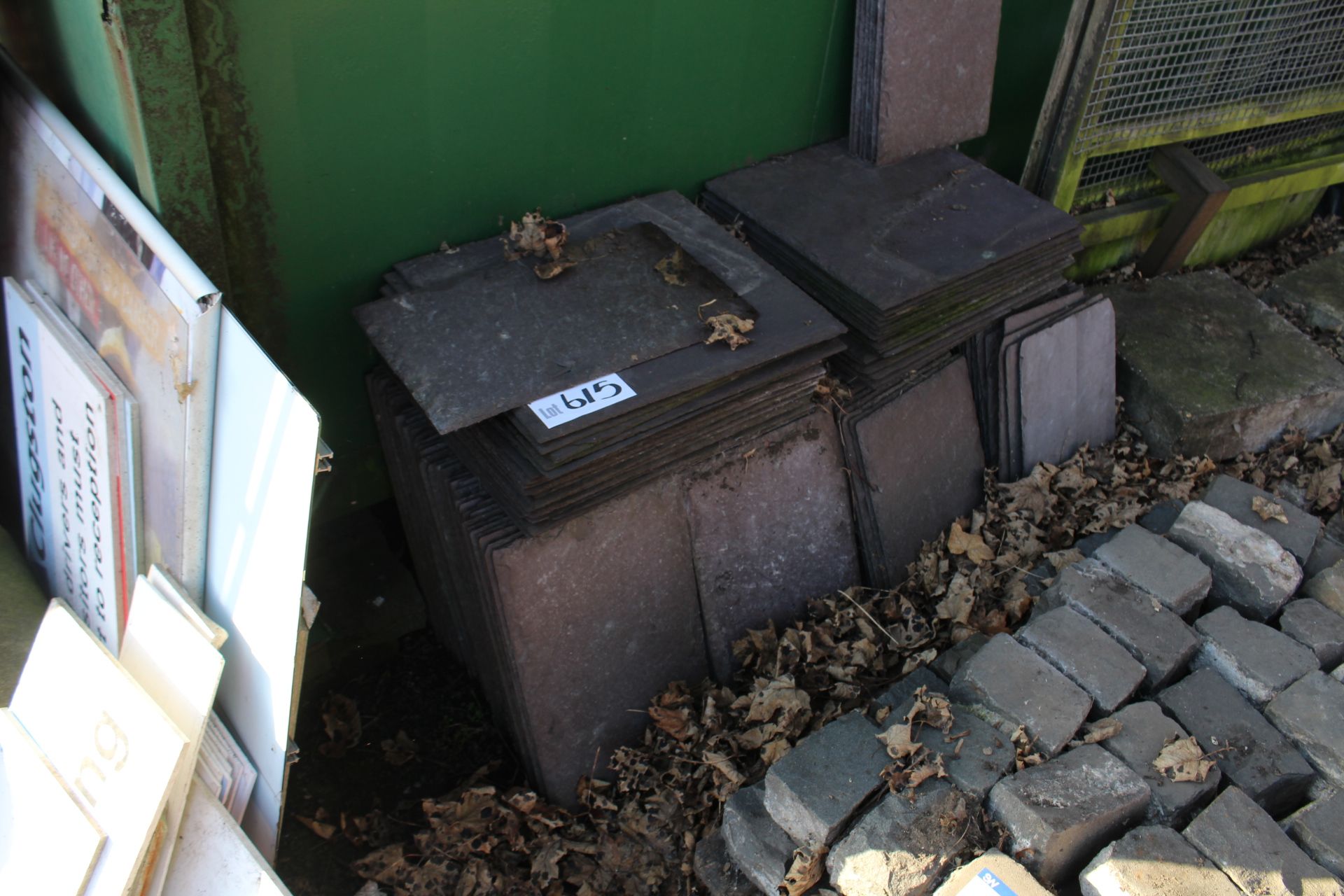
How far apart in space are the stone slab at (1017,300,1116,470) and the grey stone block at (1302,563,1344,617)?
104 cm

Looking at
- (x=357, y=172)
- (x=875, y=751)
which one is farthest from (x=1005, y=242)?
(x=357, y=172)

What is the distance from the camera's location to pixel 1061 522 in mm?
3967

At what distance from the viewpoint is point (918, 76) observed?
3957mm

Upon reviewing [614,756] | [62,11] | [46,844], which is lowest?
[614,756]

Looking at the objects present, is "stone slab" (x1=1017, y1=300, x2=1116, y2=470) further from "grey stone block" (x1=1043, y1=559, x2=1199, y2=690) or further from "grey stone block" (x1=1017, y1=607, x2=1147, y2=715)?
"grey stone block" (x1=1017, y1=607, x2=1147, y2=715)

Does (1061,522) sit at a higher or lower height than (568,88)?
lower

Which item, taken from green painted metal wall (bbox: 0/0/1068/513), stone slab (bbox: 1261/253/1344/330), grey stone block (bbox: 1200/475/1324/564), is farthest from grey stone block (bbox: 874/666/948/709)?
stone slab (bbox: 1261/253/1344/330)

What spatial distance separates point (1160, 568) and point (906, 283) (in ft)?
4.22

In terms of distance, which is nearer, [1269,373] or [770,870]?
[770,870]

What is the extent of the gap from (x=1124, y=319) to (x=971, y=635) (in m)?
2.05

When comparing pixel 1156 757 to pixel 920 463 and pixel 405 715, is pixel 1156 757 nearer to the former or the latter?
pixel 920 463

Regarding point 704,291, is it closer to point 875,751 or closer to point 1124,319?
point 875,751

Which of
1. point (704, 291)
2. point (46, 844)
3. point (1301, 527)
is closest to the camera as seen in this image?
point (46, 844)

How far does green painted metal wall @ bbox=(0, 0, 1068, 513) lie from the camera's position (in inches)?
109
